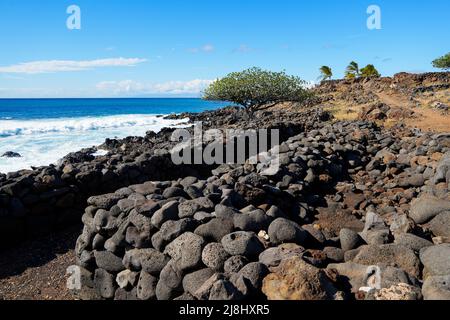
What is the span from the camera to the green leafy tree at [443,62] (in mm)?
59525

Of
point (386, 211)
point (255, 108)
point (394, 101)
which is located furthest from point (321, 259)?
point (394, 101)

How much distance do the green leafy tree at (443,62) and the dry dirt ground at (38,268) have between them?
209 feet

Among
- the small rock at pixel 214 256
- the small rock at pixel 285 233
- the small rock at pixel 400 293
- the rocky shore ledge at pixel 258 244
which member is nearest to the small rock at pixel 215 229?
the rocky shore ledge at pixel 258 244

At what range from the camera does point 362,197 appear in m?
11.6

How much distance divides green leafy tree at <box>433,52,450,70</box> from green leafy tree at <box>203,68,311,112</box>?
43.7 meters

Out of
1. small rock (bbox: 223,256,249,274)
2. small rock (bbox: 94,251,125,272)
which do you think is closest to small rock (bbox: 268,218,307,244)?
small rock (bbox: 223,256,249,274)

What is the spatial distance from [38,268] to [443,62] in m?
65.6

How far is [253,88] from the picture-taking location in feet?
85.0

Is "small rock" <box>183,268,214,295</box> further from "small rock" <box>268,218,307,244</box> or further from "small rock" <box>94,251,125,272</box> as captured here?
"small rock" <box>94,251,125,272</box>

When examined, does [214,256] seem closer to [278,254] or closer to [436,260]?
[278,254]

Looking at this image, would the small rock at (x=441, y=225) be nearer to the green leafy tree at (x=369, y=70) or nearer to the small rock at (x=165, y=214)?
the small rock at (x=165, y=214)

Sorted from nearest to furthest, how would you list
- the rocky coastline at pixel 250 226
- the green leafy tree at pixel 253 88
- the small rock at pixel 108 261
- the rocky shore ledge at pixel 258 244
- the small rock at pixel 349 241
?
the rocky shore ledge at pixel 258 244 < the rocky coastline at pixel 250 226 < the small rock at pixel 349 241 < the small rock at pixel 108 261 < the green leafy tree at pixel 253 88

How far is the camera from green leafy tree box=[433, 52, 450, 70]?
195ft
